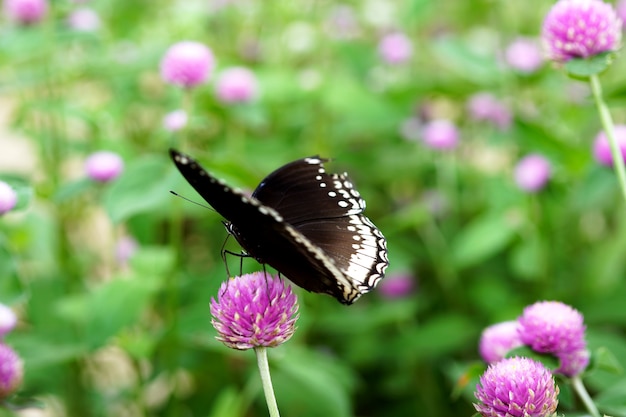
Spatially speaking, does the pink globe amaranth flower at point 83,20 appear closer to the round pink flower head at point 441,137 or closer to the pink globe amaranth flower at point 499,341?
the round pink flower head at point 441,137

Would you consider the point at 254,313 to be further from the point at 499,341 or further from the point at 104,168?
the point at 104,168

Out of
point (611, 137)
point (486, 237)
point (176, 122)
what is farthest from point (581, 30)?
point (486, 237)

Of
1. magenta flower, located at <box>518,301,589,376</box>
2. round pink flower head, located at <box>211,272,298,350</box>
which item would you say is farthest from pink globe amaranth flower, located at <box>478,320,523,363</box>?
round pink flower head, located at <box>211,272,298,350</box>

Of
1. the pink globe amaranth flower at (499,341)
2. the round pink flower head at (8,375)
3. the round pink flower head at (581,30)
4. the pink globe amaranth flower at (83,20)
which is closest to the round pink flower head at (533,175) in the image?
the round pink flower head at (581,30)

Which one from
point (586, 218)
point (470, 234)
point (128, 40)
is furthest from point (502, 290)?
point (128, 40)

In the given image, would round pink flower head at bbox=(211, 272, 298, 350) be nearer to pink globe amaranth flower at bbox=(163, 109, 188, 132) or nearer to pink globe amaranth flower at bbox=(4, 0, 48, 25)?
pink globe amaranth flower at bbox=(163, 109, 188, 132)

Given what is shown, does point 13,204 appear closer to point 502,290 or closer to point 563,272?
point 502,290

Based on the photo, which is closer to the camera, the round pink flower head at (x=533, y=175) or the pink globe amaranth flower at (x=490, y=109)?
the round pink flower head at (x=533, y=175)
